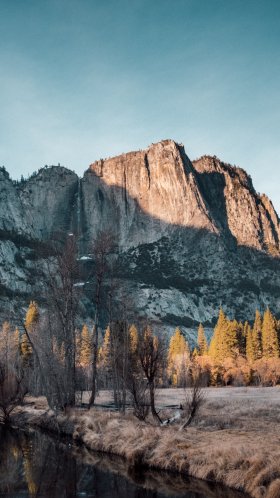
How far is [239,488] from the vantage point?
519 inches

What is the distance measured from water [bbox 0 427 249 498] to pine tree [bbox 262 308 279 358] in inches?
2411

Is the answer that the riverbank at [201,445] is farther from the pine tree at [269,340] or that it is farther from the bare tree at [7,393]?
the pine tree at [269,340]

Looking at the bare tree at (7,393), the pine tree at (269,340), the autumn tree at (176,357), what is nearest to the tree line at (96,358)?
the bare tree at (7,393)

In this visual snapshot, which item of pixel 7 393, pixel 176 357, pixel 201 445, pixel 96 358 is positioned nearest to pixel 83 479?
pixel 201 445

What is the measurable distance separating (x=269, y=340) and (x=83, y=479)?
67.6m

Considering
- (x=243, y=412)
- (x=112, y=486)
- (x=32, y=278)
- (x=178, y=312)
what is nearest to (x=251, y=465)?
(x=112, y=486)

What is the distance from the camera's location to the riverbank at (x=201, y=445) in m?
A: 13.2

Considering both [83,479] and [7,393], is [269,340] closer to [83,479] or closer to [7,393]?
[7,393]

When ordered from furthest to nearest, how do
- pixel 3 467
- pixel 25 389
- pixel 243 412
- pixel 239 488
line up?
pixel 25 389, pixel 243 412, pixel 3 467, pixel 239 488

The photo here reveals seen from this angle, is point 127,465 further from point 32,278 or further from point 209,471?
point 32,278

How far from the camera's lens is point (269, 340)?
7812 centimetres

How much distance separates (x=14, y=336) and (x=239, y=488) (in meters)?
73.7

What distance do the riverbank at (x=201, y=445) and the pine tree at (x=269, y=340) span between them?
2035 inches

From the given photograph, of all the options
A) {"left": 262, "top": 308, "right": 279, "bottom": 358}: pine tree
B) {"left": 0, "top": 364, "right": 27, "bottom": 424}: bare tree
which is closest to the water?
{"left": 0, "top": 364, "right": 27, "bottom": 424}: bare tree
